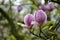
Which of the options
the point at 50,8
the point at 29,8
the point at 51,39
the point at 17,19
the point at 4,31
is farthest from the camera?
the point at 4,31

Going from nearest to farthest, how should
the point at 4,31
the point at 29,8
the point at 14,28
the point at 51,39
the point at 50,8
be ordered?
the point at 51,39, the point at 50,8, the point at 14,28, the point at 29,8, the point at 4,31

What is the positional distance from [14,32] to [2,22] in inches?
21.5

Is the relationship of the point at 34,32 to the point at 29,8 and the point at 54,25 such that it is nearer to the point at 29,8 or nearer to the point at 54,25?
the point at 54,25

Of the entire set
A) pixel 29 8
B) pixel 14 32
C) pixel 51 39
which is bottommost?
pixel 14 32

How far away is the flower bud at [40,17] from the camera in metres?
0.86

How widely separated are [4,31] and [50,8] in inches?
49.9

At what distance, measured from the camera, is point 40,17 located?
2.90 ft

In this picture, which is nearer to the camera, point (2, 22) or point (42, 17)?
point (42, 17)

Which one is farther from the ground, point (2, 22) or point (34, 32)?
point (34, 32)

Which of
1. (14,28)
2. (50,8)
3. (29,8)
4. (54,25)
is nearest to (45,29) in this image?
(54,25)

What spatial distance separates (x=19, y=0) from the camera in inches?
81.9

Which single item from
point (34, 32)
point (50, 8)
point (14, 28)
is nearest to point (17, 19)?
point (14, 28)

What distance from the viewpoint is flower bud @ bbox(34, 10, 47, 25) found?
34.0 inches

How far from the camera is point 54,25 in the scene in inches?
35.6
